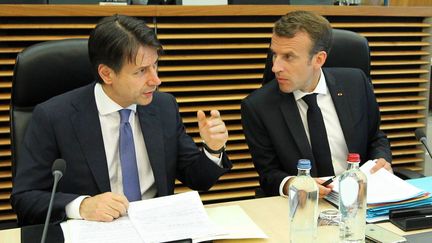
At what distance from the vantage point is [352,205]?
4.83 ft

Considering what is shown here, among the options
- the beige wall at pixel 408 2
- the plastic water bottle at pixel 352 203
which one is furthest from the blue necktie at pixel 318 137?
the beige wall at pixel 408 2

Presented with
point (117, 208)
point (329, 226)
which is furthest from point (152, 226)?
point (329, 226)

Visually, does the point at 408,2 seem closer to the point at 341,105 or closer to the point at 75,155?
the point at 341,105

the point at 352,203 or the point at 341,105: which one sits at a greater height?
the point at 341,105

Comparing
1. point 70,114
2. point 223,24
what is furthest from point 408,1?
point 70,114

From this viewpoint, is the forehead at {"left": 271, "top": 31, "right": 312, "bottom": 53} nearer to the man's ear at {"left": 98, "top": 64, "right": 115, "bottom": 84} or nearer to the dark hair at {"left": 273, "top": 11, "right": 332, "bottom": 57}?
the dark hair at {"left": 273, "top": 11, "right": 332, "bottom": 57}

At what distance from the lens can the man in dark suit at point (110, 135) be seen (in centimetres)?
175

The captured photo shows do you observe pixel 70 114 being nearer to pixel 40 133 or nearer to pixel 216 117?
pixel 40 133

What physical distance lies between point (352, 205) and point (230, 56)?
1740 millimetres

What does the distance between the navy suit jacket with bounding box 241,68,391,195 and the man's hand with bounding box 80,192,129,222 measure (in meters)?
0.69

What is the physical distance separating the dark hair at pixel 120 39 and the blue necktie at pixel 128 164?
0.23 metres

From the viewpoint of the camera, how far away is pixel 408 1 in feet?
12.7

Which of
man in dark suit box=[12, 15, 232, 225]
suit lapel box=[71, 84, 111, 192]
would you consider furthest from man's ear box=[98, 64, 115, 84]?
suit lapel box=[71, 84, 111, 192]

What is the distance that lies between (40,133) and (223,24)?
5.00ft
